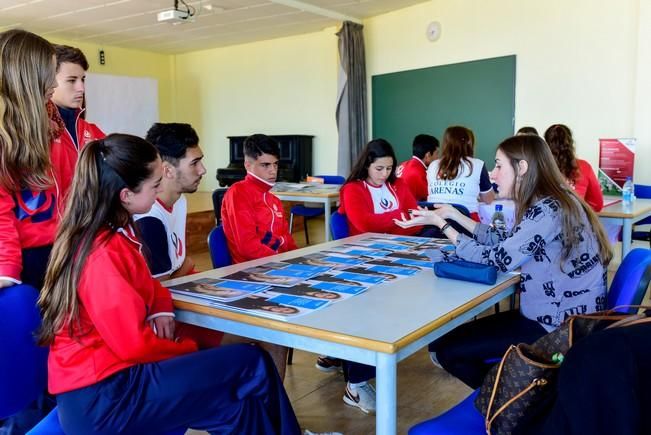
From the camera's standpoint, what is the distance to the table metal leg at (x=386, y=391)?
118cm

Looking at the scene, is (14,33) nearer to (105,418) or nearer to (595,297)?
(105,418)

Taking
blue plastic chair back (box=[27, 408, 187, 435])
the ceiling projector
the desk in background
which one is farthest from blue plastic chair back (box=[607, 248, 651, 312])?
the ceiling projector

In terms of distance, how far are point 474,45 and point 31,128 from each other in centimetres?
518

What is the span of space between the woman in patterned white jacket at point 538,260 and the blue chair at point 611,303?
58mm

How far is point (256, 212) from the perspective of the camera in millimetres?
2514

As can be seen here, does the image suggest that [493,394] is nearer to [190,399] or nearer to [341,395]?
[190,399]

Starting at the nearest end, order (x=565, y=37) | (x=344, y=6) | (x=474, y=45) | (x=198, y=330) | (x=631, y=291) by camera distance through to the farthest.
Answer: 1. (x=631, y=291)
2. (x=198, y=330)
3. (x=565, y=37)
4. (x=474, y=45)
5. (x=344, y=6)

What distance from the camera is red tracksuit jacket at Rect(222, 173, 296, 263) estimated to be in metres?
2.37

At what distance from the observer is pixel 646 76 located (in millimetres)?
4754

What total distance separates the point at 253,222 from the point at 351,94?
4.86 metres

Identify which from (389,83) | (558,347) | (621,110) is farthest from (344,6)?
(558,347)

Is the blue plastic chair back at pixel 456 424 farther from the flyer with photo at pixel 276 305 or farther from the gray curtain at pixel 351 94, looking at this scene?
the gray curtain at pixel 351 94

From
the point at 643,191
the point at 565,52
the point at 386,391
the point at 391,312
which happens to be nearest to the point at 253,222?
the point at 391,312

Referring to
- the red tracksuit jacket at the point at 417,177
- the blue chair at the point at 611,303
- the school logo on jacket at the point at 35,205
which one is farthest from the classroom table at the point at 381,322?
the red tracksuit jacket at the point at 417,177
